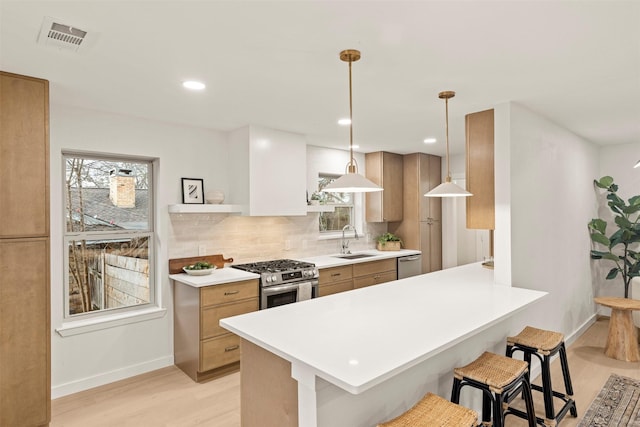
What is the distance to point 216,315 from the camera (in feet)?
11.1

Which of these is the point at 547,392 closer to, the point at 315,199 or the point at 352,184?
the point at 352,184

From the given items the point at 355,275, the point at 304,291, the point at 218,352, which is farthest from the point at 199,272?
the point at 355,275

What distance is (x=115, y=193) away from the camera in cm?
349

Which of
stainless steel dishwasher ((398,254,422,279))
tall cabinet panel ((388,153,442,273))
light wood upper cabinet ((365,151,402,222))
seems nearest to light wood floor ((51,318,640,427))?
stainless steel dishwasher ((398,254,422,279))

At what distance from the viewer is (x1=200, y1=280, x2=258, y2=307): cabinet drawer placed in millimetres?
3301

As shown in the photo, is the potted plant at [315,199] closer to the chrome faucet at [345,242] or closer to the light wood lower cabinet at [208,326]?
the chrome faucet at [345,242]

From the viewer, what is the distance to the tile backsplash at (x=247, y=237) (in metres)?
3.77

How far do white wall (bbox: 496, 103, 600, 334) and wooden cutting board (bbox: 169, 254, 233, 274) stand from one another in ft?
8.83

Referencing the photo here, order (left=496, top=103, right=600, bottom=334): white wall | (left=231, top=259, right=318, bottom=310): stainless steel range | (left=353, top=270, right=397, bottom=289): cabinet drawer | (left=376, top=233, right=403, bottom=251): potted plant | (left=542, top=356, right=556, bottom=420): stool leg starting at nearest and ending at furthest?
(left=542, top=356, right=556, bottom=420): stool leg → (left=496, top=103, right=600, bottom=334): white wall → (left=231, top=259, right=318, bottom=310): stainless steel range → (left=353, top=270, right=397, bottom=289): cabinet drawer → (left=376, top=233, right=403, bottom=251): potted plant

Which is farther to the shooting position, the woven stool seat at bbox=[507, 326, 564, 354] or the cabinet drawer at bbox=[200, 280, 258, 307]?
the cabinet drawer at bbox=[200, 280, 258, 307]

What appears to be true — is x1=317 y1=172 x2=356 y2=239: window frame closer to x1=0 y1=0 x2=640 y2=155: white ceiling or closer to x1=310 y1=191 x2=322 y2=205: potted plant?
x1=310 y1=191 x2=322 y2=205: potted plant

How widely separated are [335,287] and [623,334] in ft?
9.80

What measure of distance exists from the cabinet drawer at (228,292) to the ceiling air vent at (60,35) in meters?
2.08

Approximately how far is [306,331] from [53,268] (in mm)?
2437
